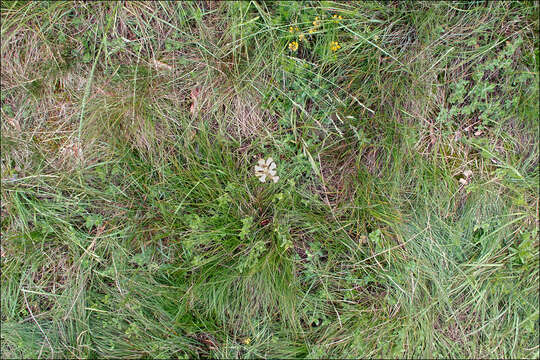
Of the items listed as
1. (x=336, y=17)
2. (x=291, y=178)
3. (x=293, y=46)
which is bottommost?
(x=291, y=178)

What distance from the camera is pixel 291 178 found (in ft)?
7.37

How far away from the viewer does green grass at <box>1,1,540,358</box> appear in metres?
2.21

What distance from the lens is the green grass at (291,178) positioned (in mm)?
2211

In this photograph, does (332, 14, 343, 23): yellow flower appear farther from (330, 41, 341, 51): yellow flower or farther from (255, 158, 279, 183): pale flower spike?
(255, 158, 279, 183): pale flower spike

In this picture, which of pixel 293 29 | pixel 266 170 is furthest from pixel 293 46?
pixel 266 170

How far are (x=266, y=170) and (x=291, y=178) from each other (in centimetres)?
18

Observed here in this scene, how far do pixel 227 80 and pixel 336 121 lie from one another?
0.80 meters

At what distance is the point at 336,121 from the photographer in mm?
2266

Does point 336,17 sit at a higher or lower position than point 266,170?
higher

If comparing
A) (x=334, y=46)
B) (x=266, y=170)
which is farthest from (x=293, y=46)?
(x=266, y=170)

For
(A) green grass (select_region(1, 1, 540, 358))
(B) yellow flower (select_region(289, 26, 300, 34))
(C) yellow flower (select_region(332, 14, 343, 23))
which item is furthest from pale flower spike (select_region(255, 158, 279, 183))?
(C) yellow flower (select_region(332, 14, 343, 23))

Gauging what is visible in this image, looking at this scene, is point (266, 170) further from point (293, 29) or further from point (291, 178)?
point (293, 29)

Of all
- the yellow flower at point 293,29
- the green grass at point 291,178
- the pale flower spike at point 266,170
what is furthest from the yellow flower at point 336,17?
the pale flower spike at point 266,170

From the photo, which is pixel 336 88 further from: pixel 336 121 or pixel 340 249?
pixel 340 249
